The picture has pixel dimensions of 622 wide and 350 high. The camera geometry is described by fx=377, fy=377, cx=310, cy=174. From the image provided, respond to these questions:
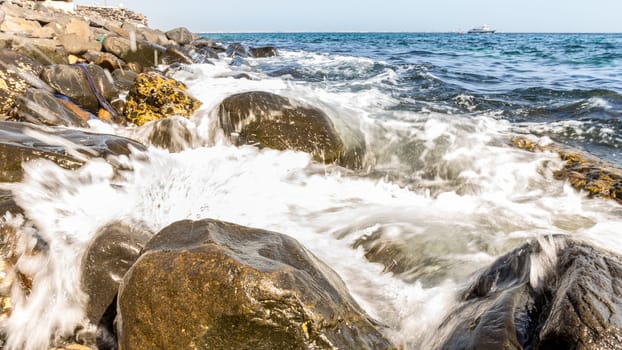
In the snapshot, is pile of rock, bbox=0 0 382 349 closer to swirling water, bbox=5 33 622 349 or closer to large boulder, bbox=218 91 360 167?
swirling water, bbox=5 33 622 349

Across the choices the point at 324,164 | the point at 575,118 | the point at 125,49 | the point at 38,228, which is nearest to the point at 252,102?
the point at 324,164

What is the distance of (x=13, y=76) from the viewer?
237 inches

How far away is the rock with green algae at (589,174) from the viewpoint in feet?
15.6

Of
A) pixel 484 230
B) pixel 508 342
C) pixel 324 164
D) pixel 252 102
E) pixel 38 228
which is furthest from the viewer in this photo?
pixel 252 102

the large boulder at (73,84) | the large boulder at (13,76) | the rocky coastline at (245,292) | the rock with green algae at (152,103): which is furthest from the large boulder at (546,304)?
the large boulder at (73,84)

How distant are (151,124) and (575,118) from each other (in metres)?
8.76

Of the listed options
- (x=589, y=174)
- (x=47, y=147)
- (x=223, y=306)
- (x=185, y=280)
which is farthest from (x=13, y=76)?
(x=589, y=174)

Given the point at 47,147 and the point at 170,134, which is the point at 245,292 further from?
the point at 170,134

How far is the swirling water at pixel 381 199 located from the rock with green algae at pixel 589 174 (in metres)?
0.15

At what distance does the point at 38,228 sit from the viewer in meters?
3.03

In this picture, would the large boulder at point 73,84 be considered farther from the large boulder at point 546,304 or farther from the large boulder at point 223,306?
the large boulder at point 546,304

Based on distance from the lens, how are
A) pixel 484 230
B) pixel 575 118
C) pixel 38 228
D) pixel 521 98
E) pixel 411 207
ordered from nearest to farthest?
pixel 38 228, pixel 484 230, pixel 411 207, pixel 575 118, pixel 521 98

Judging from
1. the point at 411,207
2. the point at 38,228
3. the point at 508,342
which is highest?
the point at 508,342

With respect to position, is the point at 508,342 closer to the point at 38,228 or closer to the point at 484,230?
the point at 484,230
